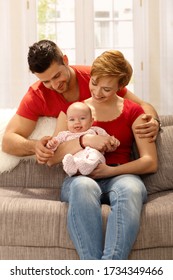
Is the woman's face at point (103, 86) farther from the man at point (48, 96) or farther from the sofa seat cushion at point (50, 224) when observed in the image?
the sofa seat cushion at point (50, 224)

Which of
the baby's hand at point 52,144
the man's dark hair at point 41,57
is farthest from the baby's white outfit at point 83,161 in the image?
the man's dark hair at point 41,57

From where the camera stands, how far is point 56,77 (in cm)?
257

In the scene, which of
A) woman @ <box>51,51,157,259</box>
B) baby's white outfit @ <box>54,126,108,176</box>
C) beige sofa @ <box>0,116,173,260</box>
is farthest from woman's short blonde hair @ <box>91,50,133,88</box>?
beige sofa @ <box>0,116,173,260</box>

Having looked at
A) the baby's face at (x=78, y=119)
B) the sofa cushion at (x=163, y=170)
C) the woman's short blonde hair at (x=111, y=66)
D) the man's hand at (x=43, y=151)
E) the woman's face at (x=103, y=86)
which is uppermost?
the woman's short blonde hair at (x=111, y=66)

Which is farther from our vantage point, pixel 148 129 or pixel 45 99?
pixel 45 99

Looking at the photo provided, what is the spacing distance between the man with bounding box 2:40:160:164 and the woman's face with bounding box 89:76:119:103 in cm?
19

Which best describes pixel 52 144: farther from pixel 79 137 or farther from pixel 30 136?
pixel 30 136

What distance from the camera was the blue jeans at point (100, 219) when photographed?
2.06 m

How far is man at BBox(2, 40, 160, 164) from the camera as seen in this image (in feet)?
8.23

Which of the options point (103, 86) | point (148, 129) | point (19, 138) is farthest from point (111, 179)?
point (19, 138)

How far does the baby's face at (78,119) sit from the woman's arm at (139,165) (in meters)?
0.21

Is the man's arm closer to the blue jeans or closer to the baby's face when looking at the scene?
the baby's face

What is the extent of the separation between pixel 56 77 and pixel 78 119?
0.26 meters
